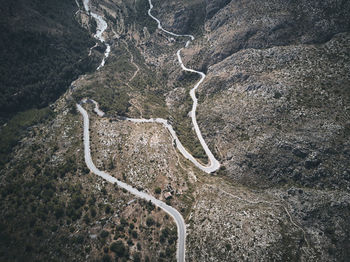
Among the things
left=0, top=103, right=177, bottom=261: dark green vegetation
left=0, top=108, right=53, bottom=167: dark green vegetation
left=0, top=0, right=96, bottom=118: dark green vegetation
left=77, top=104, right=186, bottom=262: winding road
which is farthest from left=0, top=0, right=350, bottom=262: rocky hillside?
left=0, top=0, right=96, bottom=118: dark green vegetation

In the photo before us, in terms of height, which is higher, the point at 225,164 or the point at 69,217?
the point at 69,217

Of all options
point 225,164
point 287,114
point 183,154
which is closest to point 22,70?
point 183,154

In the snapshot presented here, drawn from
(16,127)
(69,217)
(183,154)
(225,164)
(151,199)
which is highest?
(151,199)

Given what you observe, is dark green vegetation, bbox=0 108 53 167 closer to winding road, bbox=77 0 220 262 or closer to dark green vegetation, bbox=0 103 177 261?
dark green vegetation, bbox=0 103 177 261

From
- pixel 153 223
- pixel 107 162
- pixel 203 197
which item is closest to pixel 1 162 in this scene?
pixel 107 162

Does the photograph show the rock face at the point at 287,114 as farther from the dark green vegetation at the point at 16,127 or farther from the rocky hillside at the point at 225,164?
the dark green vegetation at the point at 16,127

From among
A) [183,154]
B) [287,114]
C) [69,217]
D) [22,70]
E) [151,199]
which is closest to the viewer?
[69,217]

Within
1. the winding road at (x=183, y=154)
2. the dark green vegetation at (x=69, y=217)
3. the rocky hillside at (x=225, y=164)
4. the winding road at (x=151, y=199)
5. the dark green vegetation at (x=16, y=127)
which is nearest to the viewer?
the dark green vegetation at (x=69, y=217)

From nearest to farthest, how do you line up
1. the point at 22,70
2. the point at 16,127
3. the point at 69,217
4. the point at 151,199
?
the point at 69,217 → the point at 151,199 → the point at 16,127 → the point at 22,70

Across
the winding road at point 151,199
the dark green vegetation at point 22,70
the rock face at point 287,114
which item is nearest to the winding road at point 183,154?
the winding road at point 151,199

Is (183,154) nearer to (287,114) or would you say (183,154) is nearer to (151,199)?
(151,199)

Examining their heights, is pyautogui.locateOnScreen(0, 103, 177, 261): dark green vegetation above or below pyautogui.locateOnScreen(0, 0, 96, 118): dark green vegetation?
below

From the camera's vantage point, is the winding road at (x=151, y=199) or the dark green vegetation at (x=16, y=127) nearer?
A: the winding road at (x=151, y=199)
